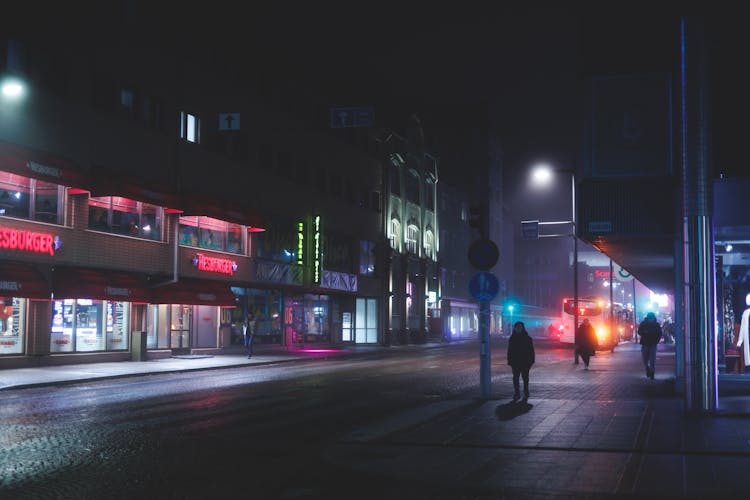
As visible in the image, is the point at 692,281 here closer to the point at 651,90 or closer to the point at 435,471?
the point at 651,90

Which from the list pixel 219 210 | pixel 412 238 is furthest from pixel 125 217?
pixel 412 238

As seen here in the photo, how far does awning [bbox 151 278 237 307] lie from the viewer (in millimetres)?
34594

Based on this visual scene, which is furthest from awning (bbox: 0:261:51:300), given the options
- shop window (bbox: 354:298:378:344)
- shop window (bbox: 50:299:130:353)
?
shop window (bbox: 354:298:378:344)

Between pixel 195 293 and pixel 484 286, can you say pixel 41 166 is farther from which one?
pixel 484 286

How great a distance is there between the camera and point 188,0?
1586 inches

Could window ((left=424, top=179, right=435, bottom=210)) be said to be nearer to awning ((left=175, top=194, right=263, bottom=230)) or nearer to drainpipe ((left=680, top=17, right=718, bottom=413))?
awning ((left=175, top=194, right=263, bottom=230))

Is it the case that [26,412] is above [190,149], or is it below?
below

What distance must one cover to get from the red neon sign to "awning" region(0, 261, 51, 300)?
995 cm

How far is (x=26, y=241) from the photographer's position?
28.3 meters

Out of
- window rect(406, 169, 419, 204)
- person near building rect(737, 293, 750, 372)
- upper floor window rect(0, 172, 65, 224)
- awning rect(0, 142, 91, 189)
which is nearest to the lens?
person near building rect(737, 293, 750, 372)

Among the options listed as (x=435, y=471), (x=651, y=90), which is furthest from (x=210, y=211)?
(x=435, y=471)

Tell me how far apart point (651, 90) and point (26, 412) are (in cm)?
1375

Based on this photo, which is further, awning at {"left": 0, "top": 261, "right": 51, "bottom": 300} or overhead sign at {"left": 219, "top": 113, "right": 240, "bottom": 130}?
overhead sign at {"left": 219, "top": 113, "right": 240, "bottom": 130}

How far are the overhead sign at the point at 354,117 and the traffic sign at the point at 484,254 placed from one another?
5862 millimetres
